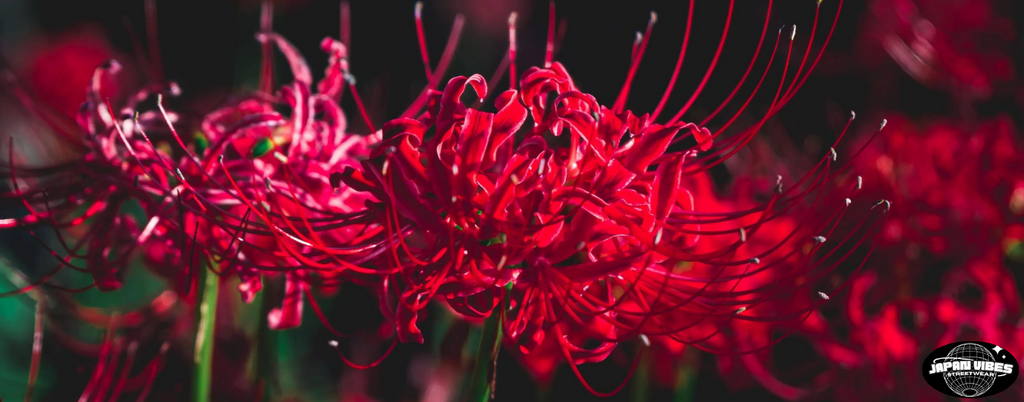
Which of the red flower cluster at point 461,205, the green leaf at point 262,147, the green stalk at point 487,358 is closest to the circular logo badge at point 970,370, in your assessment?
the red flower cluster at point 461,205

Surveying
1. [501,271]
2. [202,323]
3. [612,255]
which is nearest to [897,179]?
[612,255]

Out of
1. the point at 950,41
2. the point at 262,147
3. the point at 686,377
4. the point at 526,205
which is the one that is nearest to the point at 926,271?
the point at 686,377

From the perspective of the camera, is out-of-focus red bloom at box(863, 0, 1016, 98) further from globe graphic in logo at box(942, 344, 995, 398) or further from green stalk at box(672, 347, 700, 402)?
green stalk at box(672, 347, 700, 402)

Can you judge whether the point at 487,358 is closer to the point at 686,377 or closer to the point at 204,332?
the point at 204,332

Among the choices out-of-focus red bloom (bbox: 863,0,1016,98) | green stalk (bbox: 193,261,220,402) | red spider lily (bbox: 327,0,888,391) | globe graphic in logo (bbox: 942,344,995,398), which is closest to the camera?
red spider lily (bbox: 327,0,888,391)

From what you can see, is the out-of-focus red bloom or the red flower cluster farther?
the out-of-focus red bloom

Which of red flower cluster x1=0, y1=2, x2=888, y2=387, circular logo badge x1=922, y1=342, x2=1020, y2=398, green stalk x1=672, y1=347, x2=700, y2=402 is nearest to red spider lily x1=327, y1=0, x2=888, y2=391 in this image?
red flower cluster x1=0, y1=2, x2=888, y2=387
